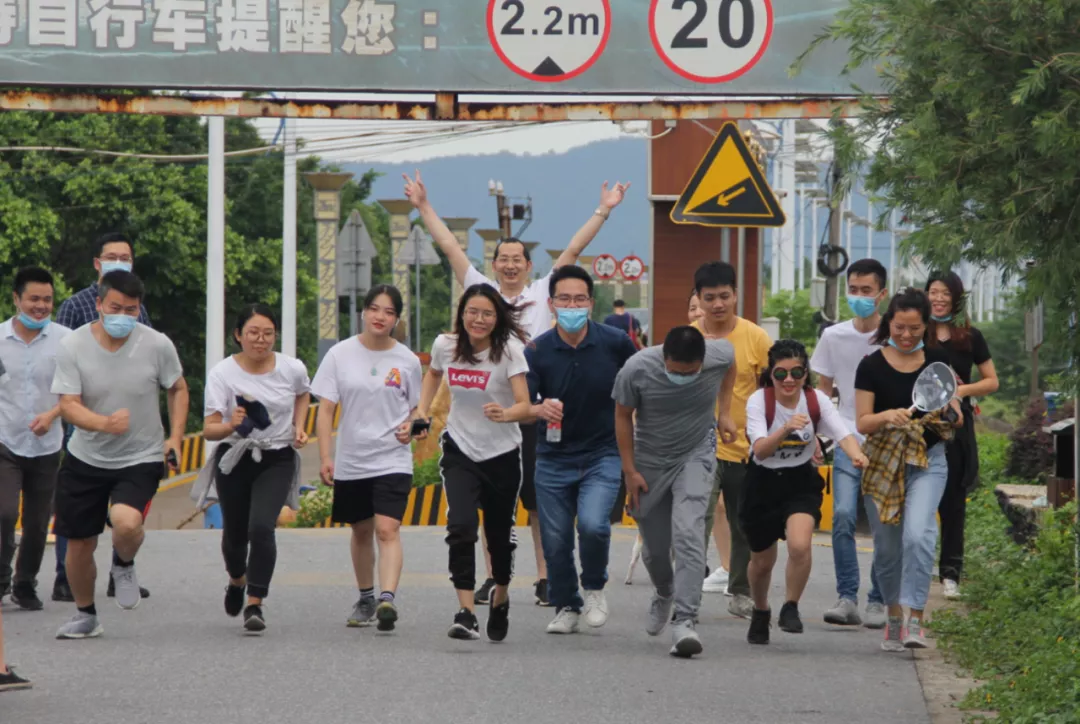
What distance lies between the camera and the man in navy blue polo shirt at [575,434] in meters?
9.54

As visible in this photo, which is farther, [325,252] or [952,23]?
[325,252]

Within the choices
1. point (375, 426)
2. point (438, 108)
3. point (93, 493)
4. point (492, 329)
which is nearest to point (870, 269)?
point (492, 329)

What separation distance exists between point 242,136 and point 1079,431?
45167 millimetres

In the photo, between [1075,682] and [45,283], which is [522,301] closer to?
[45,283]

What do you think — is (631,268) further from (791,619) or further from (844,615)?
(791,619)

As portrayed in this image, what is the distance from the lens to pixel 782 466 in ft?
30.8

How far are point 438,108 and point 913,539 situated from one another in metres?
6.62

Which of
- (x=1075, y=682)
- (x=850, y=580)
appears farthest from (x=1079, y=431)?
(x=1075, y=682)

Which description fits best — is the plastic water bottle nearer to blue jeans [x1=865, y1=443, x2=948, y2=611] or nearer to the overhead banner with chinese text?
blue jeans [x1=865, y1=443, x2=948, y2=611]

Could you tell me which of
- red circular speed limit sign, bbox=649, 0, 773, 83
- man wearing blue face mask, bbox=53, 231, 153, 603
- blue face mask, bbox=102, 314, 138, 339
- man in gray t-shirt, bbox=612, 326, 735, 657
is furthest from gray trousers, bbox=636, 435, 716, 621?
red circular speed limit sign, bbox=649, 0, 773, 83

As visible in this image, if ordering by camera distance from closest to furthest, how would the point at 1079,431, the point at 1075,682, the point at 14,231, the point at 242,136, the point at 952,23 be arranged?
the point at 952,23 → the point at 1075,682 → the point at 1079,431 → the point at 14,231 → the point at 242,136

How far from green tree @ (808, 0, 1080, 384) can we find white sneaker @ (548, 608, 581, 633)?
12.3 ft

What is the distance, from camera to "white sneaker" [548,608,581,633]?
980 cm

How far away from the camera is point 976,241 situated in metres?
6.30
